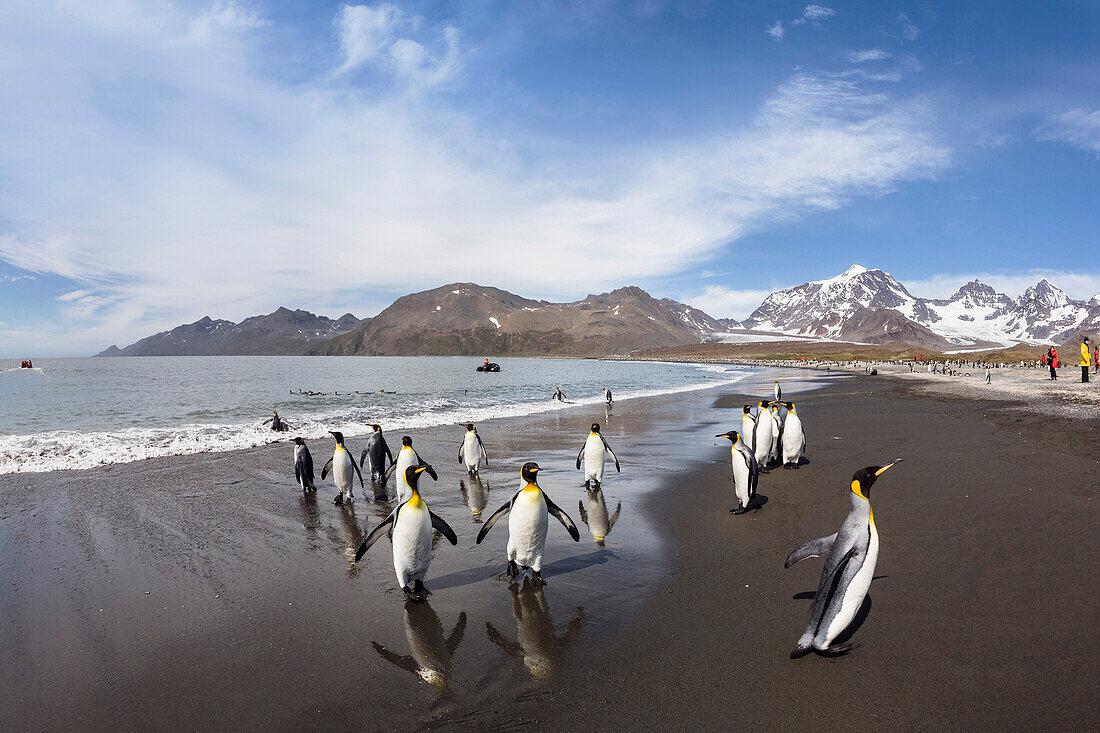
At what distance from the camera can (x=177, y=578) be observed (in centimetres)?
580

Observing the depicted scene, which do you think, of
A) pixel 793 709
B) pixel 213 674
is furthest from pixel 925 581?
pixel 213 674

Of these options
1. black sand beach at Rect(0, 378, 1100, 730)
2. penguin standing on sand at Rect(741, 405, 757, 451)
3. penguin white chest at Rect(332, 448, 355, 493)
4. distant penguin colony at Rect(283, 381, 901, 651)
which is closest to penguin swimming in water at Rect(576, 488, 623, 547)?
distant penguin colony at Rect(283, 381, 901, 651)

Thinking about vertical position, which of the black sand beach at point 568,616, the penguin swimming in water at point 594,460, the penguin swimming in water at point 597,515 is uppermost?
the penguin swimming in water at point 594,460

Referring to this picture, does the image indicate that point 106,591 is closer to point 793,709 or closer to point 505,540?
point 505,540

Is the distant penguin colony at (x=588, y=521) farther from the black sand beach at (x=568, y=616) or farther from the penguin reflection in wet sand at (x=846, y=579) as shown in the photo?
the black sand beach at (x=568, y=616)

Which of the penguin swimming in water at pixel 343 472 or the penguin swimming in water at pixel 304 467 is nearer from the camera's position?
the penguin swimming in water at pixel 343 472

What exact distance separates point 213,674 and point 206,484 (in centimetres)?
728

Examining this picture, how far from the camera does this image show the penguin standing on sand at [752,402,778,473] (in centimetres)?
1019

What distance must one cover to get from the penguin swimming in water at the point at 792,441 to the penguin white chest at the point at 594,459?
378cm

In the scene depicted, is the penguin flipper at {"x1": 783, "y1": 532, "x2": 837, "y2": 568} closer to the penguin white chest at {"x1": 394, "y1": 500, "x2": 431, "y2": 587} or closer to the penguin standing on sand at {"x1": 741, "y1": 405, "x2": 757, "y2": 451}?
the penguin white chest at {"x1": 394, "y1": 500, "x2": 431, "y2": 587}

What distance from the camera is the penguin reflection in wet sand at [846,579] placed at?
156 inches

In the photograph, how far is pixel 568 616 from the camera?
477cm

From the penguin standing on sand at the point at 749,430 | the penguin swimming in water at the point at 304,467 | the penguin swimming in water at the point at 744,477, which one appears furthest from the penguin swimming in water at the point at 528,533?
the penguin standing on sand at the point at 749,430

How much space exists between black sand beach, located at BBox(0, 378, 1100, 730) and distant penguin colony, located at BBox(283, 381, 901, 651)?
0.74 ft
